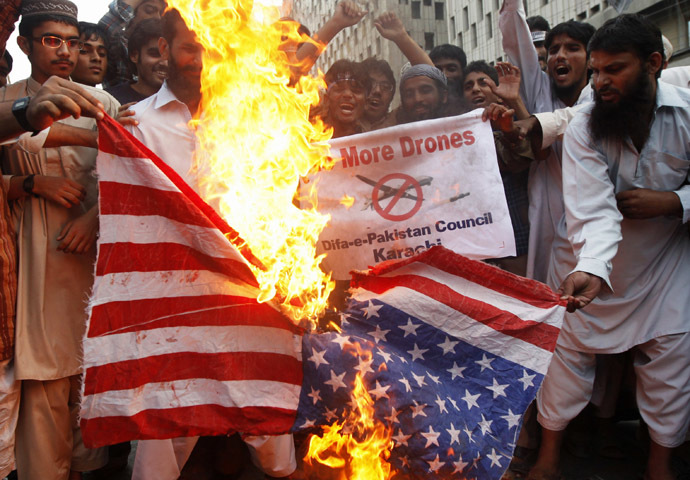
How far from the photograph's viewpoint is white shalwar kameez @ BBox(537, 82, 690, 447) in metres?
3.68

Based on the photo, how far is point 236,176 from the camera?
11.1 feet

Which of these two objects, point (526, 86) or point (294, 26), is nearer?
point (294, 26)

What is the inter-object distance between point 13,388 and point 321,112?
128 inches

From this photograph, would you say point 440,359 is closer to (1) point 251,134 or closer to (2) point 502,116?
(1) point 251,134

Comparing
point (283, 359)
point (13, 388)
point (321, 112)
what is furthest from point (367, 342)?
point (321, 112)

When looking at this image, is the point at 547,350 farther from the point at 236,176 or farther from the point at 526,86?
the point at 526,86

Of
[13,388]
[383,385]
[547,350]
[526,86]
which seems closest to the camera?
[383,385]

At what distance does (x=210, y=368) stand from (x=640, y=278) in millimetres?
2962

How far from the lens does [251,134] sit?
11.4ft

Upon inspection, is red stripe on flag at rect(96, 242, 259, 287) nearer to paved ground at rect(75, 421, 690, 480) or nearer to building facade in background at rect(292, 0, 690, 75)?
paved ground at rect(75, 421, 690, 480)

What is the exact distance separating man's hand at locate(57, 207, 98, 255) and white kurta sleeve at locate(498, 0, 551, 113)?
370cm

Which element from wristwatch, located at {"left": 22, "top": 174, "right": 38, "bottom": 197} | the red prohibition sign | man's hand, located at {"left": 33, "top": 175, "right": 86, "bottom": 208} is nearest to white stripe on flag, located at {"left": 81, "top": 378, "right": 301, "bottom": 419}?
man's hand, located at {"left": 33, "top": 175, "right": 86, "bottom": 208}

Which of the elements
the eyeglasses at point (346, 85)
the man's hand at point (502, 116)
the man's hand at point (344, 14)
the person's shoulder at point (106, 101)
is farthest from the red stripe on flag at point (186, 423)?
the man's hand at point (344, 14)

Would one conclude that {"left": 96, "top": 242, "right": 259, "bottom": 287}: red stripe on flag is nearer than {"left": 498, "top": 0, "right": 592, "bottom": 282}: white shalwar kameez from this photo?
Yes
